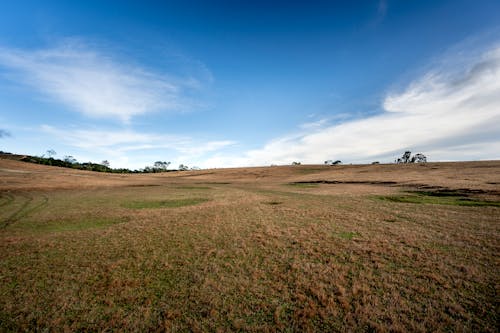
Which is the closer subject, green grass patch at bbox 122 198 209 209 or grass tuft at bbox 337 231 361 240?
grass tuft at bbox 337 231 361 240

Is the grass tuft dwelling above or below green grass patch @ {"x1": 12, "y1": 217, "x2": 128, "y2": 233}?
below

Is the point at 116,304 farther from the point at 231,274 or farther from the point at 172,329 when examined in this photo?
the point at 231,274

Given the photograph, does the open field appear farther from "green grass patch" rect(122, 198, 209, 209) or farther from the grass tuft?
"green grass patch" rect(122, 198, 209, 209)

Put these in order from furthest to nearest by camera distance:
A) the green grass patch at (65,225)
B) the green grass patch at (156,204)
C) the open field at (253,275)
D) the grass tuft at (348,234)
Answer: the green grass patch at (156,204) → the green grass patch at (65,225) → the grass tuft at (348,234) → the open field at (253,275)

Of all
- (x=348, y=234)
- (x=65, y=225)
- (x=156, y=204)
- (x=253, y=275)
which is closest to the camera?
(x=253, y=275)

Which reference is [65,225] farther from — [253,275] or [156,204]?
[253,275]

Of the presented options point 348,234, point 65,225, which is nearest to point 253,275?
point 348,234

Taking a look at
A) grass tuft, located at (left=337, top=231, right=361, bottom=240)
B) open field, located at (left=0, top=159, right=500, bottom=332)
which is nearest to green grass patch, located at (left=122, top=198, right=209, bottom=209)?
open field, located at (left=0, top=159, right=500, bottom=332)

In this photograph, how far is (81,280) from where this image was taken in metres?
6.61

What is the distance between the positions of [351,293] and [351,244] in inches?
151

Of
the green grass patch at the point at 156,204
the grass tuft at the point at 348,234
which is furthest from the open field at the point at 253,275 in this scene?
the green grass patch at the point at 156,204

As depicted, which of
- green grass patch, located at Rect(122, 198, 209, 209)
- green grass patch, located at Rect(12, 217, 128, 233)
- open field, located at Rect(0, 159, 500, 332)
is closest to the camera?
open field, located at Rect(0, 159, 500, 332)

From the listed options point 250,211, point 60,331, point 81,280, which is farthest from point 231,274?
point 250,211

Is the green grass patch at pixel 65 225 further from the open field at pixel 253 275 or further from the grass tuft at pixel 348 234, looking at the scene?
the grass tuft at pixel 348 234
